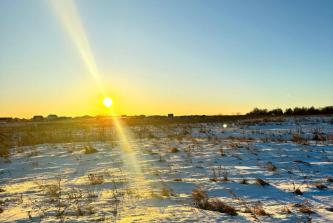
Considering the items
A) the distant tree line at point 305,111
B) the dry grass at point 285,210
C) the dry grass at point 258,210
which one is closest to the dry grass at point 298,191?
the dry grass at point 285,210

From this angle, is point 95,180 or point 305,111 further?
point 305,111

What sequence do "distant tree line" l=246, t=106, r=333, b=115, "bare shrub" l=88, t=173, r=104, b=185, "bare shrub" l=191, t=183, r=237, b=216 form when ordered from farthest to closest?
"distant tree line" l=246, t=106, r=333, b=115, "bare shrub" l=88, t=173, r=104, b=185, "bare shrub" l=191, t=183, r=237, b=216

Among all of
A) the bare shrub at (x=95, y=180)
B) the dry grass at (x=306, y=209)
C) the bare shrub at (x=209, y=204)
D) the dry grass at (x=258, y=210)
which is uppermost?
the bare shrub at (x=95, y=180)

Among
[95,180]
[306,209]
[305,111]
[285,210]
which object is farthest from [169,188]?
[305,111]

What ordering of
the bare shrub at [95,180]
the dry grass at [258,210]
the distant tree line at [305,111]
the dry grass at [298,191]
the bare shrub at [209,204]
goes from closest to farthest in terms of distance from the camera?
the dry grass at [258,210], the bare shrub at [209,204], the dry grass at [298,191], the bare shrub at [95,180], the distant tree line at [305,111]

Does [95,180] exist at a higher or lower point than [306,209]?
higher

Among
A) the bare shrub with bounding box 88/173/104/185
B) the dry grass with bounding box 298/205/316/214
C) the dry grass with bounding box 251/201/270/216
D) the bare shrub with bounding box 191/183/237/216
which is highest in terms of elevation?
the bare shrub with bounding box 88/173/104/185

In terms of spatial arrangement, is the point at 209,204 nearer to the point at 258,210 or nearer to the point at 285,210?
the point at 258,210

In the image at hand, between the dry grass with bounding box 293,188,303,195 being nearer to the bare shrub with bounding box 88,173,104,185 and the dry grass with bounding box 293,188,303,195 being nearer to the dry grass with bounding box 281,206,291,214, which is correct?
the dry grass with bounding box 281,206,291,214

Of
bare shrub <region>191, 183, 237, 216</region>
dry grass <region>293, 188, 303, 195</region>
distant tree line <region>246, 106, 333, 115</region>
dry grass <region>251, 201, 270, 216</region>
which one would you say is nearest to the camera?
dry grass <region>251, 201, 270, 216</region>

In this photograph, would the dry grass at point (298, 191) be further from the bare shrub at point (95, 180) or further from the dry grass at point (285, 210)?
the bare shrub at point (95, 180)

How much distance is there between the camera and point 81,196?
15.6 feet

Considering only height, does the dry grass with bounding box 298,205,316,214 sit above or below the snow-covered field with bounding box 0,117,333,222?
below

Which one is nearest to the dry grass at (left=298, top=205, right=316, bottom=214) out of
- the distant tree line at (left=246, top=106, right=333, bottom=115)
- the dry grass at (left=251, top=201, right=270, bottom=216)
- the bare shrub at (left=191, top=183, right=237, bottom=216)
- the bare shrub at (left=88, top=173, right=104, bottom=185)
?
the dry grass at (left=251, top=201, right=270, bottom=216)
